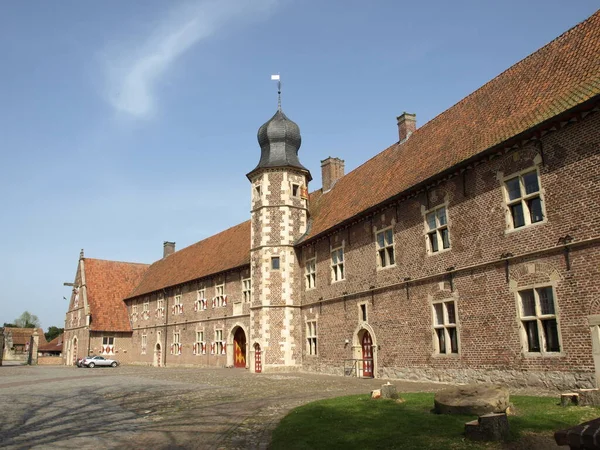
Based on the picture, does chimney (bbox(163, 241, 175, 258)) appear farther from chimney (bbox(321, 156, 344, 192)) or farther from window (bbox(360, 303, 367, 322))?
window (bbox(360, 303, 367, 322))

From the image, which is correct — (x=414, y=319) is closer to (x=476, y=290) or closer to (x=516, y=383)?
(x=476, y=290)

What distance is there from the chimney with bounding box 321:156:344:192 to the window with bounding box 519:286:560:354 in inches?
604

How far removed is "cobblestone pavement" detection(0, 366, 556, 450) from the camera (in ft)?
26.5

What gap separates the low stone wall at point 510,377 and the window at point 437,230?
3696 millimetres

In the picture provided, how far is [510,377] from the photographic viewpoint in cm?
1295

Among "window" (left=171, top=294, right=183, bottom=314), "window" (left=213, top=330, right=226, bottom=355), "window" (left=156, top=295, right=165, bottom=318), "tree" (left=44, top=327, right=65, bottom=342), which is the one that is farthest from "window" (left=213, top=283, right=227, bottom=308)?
"tree" (left=44, top=327, right=65, bottom=342)

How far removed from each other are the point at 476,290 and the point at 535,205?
2.90 metres

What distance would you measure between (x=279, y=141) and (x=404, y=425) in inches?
814

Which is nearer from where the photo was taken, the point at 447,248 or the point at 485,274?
the point at 485,274

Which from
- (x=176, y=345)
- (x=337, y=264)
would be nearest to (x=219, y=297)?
(x=176, y=345)

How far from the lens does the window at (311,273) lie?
23.6 metres

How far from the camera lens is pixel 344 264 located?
21016 millimetres

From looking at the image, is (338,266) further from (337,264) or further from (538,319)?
(538,319)

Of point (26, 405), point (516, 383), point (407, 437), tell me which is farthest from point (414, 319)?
point (26, 405)
